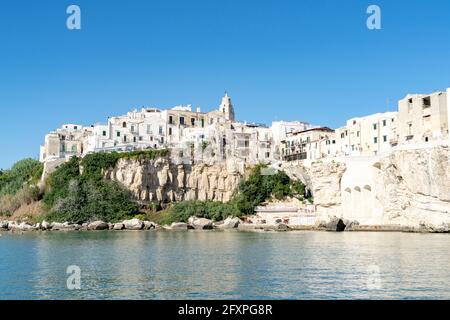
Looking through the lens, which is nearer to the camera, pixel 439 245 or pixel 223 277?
pixel 223 277

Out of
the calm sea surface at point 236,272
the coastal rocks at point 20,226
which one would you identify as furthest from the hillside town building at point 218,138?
the calm sea surface at point 236,272

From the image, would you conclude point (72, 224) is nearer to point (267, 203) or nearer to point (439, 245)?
point (267, 203)

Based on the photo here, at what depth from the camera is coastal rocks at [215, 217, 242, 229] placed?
55.9m

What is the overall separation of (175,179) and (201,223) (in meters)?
10.5

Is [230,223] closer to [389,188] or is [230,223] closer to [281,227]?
[281,227]

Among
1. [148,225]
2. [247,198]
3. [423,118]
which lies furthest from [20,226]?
[423,118]

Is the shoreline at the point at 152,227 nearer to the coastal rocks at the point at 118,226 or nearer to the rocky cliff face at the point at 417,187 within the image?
the coastal rocks at the point at 118,226

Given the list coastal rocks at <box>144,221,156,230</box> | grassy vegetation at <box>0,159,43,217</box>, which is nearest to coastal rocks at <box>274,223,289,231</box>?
coastal rocks at <box>144,221,156,230</box>

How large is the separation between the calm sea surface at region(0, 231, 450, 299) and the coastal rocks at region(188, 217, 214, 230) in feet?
79.1

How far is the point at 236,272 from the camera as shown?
809 inches

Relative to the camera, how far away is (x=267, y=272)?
67.2 ft

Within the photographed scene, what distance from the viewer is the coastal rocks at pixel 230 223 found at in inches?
2201

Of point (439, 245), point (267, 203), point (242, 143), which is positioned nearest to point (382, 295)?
point (439, 245)
